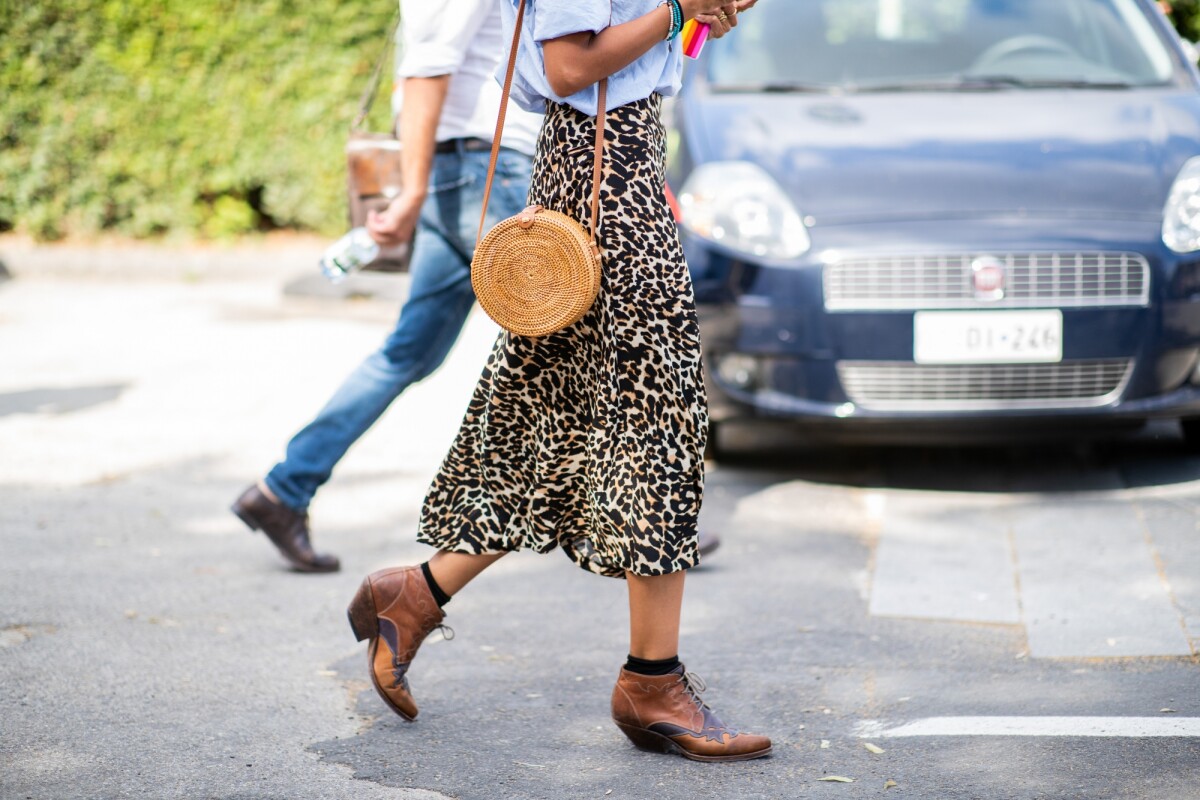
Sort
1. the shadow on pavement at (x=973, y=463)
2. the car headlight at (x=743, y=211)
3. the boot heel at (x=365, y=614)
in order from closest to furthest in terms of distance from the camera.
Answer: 1. the boot heel at (x=365, y=614)
2. the car headlight at (x=743, y=211)
3. the shadow on pavement at (x=973, y=463)

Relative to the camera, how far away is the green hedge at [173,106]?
33.0 feet

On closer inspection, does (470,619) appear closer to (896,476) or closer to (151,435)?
(896,476)

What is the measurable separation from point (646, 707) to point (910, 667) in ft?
2.61

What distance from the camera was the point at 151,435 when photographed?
5.72m

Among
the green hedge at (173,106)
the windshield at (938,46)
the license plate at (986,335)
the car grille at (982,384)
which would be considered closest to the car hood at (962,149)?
the windshield at (938,46)

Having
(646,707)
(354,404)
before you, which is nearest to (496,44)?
(354,404)

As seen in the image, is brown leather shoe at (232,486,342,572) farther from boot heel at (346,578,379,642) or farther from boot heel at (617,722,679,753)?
boot heel at (617,722,679,753)

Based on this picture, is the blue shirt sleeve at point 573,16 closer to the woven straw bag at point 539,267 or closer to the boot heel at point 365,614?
the woven straw bag at point 539,267

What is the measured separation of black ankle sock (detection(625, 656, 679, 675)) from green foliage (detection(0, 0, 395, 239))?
814 centimetres

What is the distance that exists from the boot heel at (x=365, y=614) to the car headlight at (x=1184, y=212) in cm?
277

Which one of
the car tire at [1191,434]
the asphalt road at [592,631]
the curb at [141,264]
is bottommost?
the curb at [141,264]

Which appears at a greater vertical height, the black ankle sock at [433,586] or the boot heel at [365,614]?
the black ankle sock at [433,586]

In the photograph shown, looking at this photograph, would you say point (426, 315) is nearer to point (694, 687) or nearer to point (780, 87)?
point (694, 687)

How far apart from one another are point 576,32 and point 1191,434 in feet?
11.1
